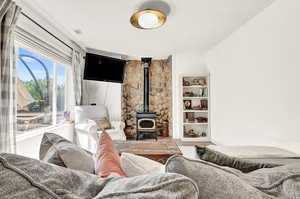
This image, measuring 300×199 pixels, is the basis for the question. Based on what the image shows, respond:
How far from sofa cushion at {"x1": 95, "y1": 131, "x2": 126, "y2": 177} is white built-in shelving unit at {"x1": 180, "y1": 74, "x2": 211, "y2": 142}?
3.54 metres


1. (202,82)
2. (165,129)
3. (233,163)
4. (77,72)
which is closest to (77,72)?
(77,72)

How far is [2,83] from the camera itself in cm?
183

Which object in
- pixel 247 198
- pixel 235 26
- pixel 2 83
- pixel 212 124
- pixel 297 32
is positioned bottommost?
pixel 212 124

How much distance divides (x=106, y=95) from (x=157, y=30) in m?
2.42

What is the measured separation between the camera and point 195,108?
442cm

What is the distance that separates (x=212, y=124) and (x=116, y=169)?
3699 mm

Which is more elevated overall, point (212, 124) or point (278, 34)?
point (278, 34)

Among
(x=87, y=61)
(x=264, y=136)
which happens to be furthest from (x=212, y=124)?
(x=87, y=61)

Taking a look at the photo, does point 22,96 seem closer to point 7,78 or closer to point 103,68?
point 7,78

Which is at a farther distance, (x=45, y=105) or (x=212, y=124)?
(x=212, y=124)

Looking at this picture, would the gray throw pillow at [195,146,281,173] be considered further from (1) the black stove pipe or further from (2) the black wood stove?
(1) the black stove pipe

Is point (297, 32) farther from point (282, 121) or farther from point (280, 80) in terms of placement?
point (282, 121)

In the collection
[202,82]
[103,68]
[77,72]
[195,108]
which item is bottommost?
[195,108]

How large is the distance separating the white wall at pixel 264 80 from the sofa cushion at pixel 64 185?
1876 millimetres
